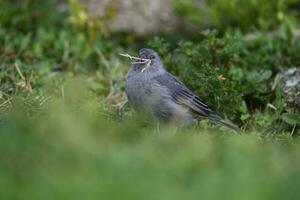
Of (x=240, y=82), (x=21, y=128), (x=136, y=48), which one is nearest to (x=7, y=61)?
(x=136, y=48)

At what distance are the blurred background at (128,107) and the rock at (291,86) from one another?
0.04 ft

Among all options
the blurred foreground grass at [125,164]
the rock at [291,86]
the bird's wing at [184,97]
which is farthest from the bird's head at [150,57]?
the blurred foreground grass at [125,164]

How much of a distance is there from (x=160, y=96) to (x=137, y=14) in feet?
12.8

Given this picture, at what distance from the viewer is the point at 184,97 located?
629cm

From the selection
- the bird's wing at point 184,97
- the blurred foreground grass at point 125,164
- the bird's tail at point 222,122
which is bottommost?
the bird's tail at point 222,122

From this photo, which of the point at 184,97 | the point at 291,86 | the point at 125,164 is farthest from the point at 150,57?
the point at 125,164

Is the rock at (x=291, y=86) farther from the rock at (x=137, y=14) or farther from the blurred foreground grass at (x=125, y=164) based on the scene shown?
the rock at (x=137, y=14)

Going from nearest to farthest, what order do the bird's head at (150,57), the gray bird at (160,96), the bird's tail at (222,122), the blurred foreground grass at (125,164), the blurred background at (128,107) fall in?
the blurred foreground grass at (125,164), the blurred background at (128,107), the gray bird at (160,96), the bird's tail at (222,122), the bird's head at (150,57)

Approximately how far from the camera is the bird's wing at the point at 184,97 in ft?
20.5

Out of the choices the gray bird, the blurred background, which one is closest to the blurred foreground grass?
the blurred background

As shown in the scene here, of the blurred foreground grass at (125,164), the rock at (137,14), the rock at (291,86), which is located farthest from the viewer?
the rock at (137,14)

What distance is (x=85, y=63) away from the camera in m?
8.69

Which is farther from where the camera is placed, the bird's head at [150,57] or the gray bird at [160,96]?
the bird's head at [150,57]

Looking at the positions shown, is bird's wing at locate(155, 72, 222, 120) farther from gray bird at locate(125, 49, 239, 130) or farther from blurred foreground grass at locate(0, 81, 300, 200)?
blurred foreground grass at locate(0, 81, 300, 200)
